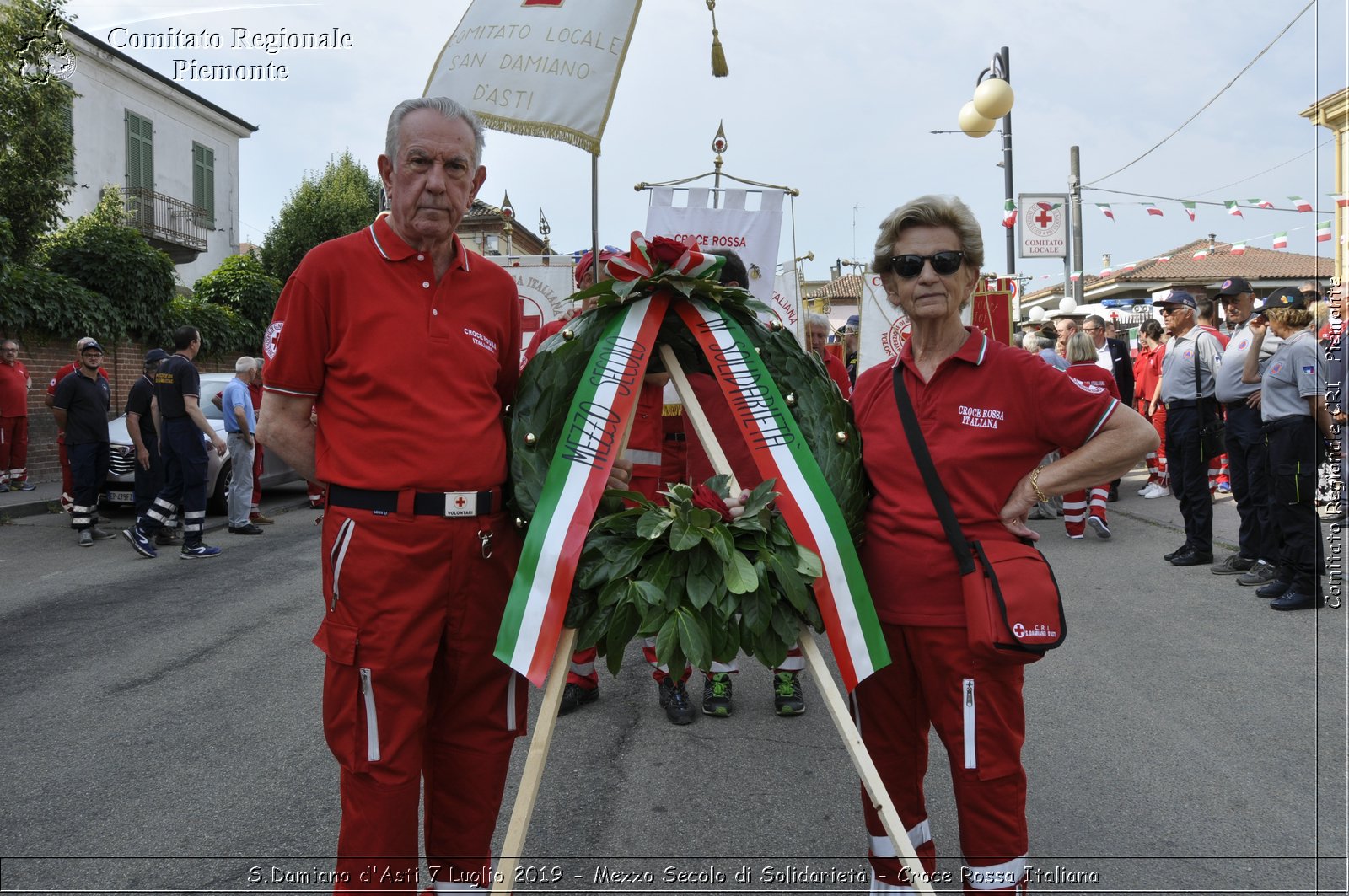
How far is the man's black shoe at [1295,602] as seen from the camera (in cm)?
672

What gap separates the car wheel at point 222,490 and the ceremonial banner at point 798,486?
10.1 metres

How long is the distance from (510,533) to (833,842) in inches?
69.9

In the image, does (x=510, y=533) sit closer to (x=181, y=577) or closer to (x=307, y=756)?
(x=307, y=756)

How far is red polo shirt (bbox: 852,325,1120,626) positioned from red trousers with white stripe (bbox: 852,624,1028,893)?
4.7 inches

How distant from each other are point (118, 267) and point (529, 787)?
1808 centimetres

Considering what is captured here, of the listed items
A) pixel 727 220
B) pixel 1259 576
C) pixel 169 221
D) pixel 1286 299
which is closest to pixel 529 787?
pixel 727 220

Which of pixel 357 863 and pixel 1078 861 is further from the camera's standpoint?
pixel 1078 861

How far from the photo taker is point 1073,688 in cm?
523

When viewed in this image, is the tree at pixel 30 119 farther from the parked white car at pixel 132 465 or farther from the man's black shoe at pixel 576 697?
the man's black shoe at pixel 576 697

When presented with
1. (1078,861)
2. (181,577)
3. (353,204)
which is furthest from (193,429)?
(353,204)

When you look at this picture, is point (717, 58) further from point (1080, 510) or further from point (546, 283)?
point (1080, 510)

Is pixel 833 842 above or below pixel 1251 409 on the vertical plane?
below

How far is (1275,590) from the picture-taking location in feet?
23.1

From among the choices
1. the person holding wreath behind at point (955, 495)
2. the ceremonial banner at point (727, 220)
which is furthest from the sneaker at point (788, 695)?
the ceremonial banner at point (727, 220)
